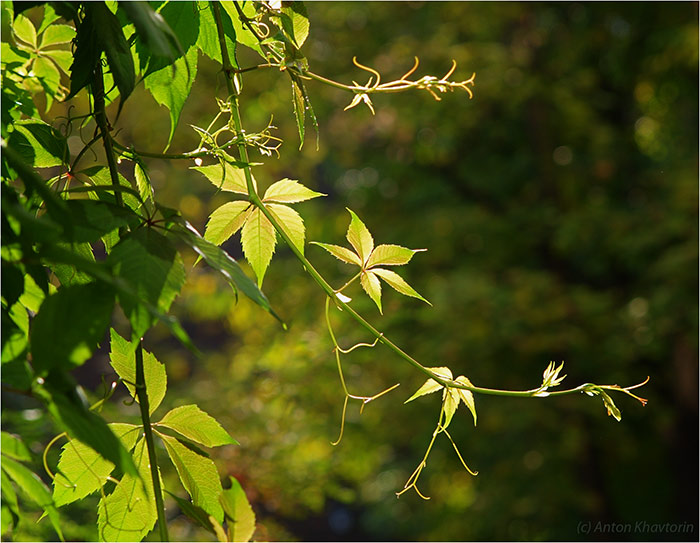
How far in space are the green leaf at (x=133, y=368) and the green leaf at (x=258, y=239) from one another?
3.5 inches

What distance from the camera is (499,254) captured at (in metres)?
3.75

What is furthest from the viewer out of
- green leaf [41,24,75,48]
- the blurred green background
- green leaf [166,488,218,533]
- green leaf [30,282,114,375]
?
the blurred green background

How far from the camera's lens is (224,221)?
1.56 ft

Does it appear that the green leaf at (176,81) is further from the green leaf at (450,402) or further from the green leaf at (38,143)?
the green leaf at (450,402)

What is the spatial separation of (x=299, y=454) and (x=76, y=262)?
192cm

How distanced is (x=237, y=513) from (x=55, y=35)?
1.37ft

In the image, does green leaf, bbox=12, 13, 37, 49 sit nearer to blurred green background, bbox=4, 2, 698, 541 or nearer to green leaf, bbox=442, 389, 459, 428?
green leaf, bbox=442, 389, 459, 428

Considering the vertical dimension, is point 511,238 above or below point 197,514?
below

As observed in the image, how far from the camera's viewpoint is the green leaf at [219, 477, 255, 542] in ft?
1.50

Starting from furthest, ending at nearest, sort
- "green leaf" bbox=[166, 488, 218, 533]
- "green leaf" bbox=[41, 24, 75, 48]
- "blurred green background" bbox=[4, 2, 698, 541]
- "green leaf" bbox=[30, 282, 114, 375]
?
1. "blurred green background" bbox=[4, 2, 698, 541]
2. "green leaf" bbox=[41, 24, 75, 48]
3. "green leaf" bbox=[166, 488, 218, 533]
4. "green leaf" bbox=[30, 282, 114, 375]

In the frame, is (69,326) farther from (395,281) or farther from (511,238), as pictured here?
(511,238)

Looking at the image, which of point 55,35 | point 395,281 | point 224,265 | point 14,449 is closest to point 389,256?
point 395,281

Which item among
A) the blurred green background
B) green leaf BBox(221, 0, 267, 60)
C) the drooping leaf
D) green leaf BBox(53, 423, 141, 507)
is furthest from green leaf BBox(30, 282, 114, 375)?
the blurred green background

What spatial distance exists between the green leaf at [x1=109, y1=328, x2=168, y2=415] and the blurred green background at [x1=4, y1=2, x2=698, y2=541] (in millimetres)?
2090
